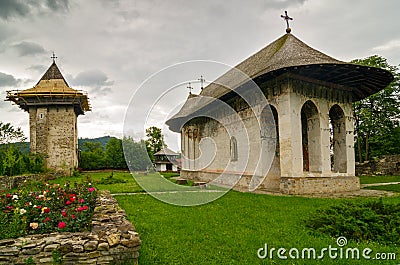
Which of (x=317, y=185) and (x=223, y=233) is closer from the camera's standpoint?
(x=223, y=233)

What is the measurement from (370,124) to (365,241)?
88.6 feet

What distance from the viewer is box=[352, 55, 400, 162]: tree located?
27828 millimetres

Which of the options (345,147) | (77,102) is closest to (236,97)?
(345,147)

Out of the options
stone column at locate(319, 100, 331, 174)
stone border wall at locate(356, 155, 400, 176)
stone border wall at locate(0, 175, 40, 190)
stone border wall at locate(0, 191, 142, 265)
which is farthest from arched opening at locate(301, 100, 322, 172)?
stone border wall at locate(0, 175, 40, 190)

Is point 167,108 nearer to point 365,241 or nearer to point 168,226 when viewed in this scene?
point 168,226

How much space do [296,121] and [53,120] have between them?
80.8 ft

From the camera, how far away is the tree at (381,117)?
91.3 ft

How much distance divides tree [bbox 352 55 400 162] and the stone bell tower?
27.7m

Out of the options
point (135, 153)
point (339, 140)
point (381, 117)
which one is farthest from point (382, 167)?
point (135, 153)

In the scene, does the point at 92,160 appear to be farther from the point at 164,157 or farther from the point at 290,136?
the point at 290,136

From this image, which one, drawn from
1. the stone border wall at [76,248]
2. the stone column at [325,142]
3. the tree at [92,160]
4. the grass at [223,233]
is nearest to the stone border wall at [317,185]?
the stone column at [325,142]

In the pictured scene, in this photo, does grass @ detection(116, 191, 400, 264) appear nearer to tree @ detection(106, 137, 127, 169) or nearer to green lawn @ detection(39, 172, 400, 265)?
green lawn @ detection(39, 172, 400, 265)

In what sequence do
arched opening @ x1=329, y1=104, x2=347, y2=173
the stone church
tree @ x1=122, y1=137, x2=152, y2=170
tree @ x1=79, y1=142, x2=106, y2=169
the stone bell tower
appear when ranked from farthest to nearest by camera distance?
tree @ x1=79, y1=142, x2=106, y2=169 → the stone bell tower → arched opening @ x1=329, y1=104, x2=347, y2=173 → the stone church → tree @ x1=122, y1=137, x2=152, y2=170

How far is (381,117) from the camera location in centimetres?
2844
